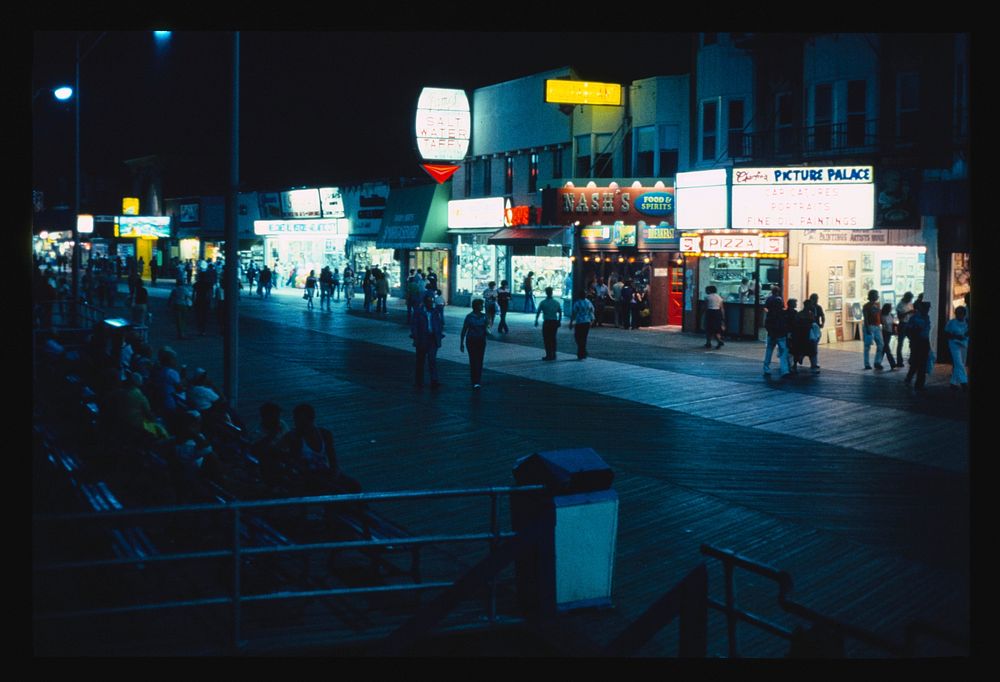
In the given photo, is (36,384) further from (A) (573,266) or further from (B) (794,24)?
(A) (573,266)

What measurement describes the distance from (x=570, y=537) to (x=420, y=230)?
39093 millimetres

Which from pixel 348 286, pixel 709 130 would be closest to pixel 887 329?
pixel 709 130

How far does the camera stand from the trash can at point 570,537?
8062mm

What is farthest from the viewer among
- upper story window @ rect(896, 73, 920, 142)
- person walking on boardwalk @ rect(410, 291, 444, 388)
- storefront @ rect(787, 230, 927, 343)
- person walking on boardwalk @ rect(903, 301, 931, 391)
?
storefront @ rect(787, 230, 927, 343)

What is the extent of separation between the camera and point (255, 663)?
7.04m

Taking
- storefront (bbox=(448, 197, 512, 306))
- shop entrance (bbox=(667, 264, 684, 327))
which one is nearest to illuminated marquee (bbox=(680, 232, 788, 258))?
shop entrance (bbox=(667, 264, 684, 327))

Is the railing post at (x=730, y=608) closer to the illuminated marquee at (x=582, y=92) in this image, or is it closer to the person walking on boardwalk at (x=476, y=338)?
the person walking on boardwalk at (x=476, y=338)

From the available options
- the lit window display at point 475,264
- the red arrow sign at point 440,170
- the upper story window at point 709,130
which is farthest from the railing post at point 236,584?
the lit window display at point 475,264

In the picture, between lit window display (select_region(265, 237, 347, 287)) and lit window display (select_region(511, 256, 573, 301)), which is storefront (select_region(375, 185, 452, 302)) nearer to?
lit window display (select_region(511, 256, 573, 301))

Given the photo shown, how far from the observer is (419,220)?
47000 mm

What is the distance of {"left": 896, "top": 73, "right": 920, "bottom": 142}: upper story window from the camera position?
26.3 meters

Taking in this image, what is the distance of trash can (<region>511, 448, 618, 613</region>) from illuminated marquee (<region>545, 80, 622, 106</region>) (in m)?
29.2

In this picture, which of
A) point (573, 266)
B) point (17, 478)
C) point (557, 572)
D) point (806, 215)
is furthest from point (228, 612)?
point (573, 266)

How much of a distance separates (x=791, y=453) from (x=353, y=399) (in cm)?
790
